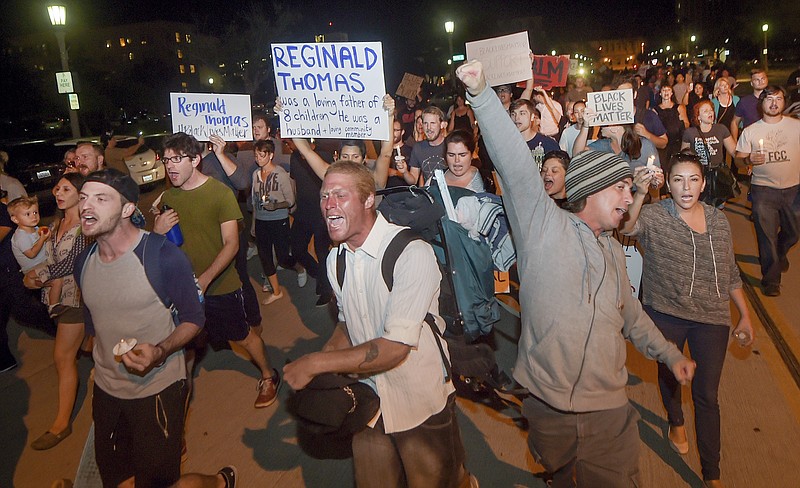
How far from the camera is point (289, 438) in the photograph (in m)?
4.78

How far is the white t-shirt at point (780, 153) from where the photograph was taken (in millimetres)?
6645

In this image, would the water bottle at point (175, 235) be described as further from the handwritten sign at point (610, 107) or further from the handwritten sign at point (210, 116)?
the handwritten sign at point (610, 107)

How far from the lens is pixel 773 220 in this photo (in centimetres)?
680

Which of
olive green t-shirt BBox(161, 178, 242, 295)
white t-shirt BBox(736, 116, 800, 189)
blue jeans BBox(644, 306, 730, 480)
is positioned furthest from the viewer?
white t-shirt BBox(736, 116, 800, 189)

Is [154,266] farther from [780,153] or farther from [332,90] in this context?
[780,153]

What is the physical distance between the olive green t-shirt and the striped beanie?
2.79 m

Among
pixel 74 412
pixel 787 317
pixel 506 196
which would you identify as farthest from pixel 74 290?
pixel 787 317

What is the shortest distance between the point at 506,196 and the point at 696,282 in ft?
5.70

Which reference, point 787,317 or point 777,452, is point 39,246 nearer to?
point 777,452

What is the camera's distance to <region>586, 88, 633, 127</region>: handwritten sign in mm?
7164

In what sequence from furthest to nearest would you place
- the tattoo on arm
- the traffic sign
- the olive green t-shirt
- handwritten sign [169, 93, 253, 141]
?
the traffic sign → handwritten sign [169, 93, 253, 141] → the olive green t-shirt → the tattoo on arm

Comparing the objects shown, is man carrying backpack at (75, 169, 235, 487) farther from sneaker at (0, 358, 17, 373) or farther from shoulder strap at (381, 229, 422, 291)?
sneaker at (0, 358, 17, 373)

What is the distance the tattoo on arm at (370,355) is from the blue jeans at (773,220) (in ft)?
19.3

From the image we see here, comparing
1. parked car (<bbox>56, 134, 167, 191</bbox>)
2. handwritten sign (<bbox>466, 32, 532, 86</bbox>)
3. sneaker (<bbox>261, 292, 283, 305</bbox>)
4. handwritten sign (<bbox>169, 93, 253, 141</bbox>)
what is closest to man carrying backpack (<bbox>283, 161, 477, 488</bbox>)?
handwritten sign (<bbox>169, 93, 253, 141</bbox>)
